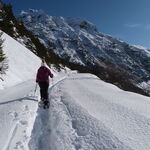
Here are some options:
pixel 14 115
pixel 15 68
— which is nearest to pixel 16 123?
pixel 14 115

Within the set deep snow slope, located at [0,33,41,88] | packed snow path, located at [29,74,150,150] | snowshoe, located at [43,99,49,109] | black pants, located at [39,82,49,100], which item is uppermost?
deep snow slope, located at [0,33,41,88]

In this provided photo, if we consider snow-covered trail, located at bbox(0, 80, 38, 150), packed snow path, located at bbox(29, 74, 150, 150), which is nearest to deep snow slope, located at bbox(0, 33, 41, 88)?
snow-covered trail, located at bbox(0, 80, 38, 150)

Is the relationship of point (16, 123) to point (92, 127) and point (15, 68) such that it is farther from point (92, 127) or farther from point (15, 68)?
point (15, 68)

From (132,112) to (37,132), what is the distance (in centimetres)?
367

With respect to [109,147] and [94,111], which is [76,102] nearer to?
[94,111]

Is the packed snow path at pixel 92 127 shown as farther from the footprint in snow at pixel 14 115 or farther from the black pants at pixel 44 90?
the black pants at pixel 44 90

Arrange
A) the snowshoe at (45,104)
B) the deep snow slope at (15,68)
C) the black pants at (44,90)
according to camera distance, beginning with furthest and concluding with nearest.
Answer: the deep snow slope at (15,68) → the black pants at (44,90) → the snowshoe at (45,104)

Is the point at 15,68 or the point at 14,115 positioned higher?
the point at 15,68

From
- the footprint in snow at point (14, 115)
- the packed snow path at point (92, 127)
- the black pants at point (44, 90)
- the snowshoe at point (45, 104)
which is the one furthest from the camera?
the black pants at point (44, 90)

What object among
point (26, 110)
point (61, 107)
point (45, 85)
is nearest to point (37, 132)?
point (26, 110)

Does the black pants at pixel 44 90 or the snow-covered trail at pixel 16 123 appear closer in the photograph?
the snow-covered trail at pixel 16 123

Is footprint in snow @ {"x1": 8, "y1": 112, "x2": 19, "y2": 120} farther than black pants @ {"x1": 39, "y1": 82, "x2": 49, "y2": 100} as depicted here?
No

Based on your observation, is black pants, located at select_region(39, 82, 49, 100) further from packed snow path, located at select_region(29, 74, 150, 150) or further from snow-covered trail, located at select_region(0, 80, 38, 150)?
packed snow path, located at select_region(29, 74, 150, 150)

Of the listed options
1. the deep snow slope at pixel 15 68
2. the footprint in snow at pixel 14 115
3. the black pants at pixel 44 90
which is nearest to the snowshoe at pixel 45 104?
the black pants at pixel 44 90
